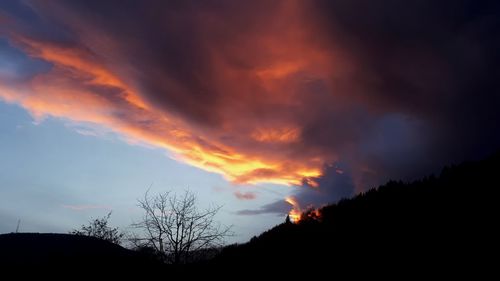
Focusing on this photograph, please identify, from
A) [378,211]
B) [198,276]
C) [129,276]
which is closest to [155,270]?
[129,276]

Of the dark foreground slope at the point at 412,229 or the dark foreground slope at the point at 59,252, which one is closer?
the dark foreground slope at the point at 412,229

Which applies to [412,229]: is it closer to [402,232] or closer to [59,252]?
[402,232]

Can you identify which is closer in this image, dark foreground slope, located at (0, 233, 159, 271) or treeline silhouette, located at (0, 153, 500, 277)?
treeline silhouette, located at (0, 153, 500, 277)

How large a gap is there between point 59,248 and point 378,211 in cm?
3311

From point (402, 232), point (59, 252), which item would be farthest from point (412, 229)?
point (59, 252)

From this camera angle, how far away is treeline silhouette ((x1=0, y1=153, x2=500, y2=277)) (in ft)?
20.6

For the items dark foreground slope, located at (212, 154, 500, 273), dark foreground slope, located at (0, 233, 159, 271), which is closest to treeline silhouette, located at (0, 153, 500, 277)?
dark foreground slope, located at (212, 154, 500, 273)

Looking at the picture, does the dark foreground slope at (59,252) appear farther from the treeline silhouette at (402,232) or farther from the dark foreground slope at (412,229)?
the dark foreground slope at (412,229)

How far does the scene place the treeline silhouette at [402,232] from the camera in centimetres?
627

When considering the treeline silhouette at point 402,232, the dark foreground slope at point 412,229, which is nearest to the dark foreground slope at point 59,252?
the treeline silhouette at point 402,232

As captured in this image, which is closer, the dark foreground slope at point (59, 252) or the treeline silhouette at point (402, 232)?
the treeline silhouette at point (402, 232)

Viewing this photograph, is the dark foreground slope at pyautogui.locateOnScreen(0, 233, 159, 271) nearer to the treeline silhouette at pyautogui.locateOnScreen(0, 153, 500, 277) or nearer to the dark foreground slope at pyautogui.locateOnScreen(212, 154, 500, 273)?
the treeline silhouette at pyautogui.locateOnScreen(0, 153, 500, 277)

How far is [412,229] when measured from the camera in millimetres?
7512

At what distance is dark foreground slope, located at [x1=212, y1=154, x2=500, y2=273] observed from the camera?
6254mm
